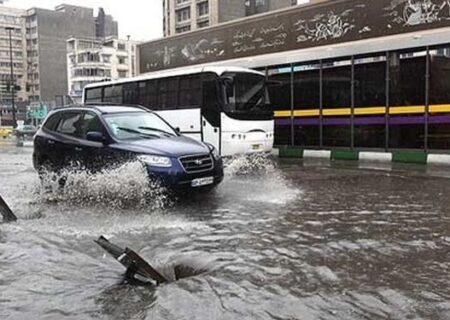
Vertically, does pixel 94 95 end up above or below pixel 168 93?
above

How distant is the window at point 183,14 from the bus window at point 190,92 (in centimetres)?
6884

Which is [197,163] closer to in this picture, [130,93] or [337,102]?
[337,102]

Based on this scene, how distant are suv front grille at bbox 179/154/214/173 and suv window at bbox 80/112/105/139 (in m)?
1.86

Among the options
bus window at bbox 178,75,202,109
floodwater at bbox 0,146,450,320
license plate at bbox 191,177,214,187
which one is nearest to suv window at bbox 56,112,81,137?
floodwater at bbox 0,146,450,320

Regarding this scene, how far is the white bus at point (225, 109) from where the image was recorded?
15539 mm

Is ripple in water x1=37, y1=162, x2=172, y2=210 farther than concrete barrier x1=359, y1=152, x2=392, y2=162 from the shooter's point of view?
No

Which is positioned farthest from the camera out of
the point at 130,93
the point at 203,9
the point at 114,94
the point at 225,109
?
the point at 203,9

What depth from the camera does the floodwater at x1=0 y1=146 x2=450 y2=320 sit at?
4566mm

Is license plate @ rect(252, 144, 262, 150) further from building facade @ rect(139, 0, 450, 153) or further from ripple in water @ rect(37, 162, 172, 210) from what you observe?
ripple in water @ rect(37, 162, 172, 210)

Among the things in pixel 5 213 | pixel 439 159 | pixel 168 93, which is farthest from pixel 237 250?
pixel 168 93

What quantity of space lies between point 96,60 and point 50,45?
17670mm

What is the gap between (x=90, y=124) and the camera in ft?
34.7

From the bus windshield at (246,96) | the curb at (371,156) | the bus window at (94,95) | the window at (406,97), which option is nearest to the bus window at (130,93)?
the bus window at (94,95)

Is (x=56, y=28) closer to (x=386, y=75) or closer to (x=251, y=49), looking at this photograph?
(x=251, y=49)
